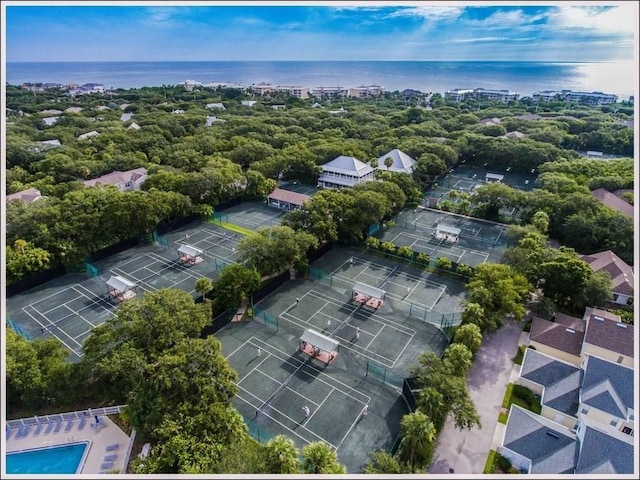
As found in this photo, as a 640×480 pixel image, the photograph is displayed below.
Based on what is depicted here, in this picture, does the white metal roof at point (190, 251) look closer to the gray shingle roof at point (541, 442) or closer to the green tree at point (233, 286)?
the green tree at point (233, 286)

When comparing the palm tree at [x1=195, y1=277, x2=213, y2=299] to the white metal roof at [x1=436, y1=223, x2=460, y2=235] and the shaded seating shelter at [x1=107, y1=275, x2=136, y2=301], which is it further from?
the white metal roof at [x1=436, y1=223, x2=460, y2=235]

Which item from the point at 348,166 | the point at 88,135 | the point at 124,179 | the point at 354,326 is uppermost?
the point at 88,135

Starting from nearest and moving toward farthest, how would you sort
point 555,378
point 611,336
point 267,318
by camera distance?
1. point 555,378
2. point 611,336
3. point 267,318

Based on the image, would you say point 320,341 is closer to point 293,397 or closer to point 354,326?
point 293,397

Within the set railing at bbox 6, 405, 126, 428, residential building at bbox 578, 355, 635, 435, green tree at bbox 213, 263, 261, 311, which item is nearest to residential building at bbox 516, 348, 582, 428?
residential building at bbox 578, 355, 635, 435

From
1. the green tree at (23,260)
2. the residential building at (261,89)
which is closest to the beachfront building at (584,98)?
the residential building at (261,89)

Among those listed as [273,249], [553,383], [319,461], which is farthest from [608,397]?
[273,249]

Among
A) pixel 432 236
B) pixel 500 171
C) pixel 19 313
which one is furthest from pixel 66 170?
pixel 500 171
